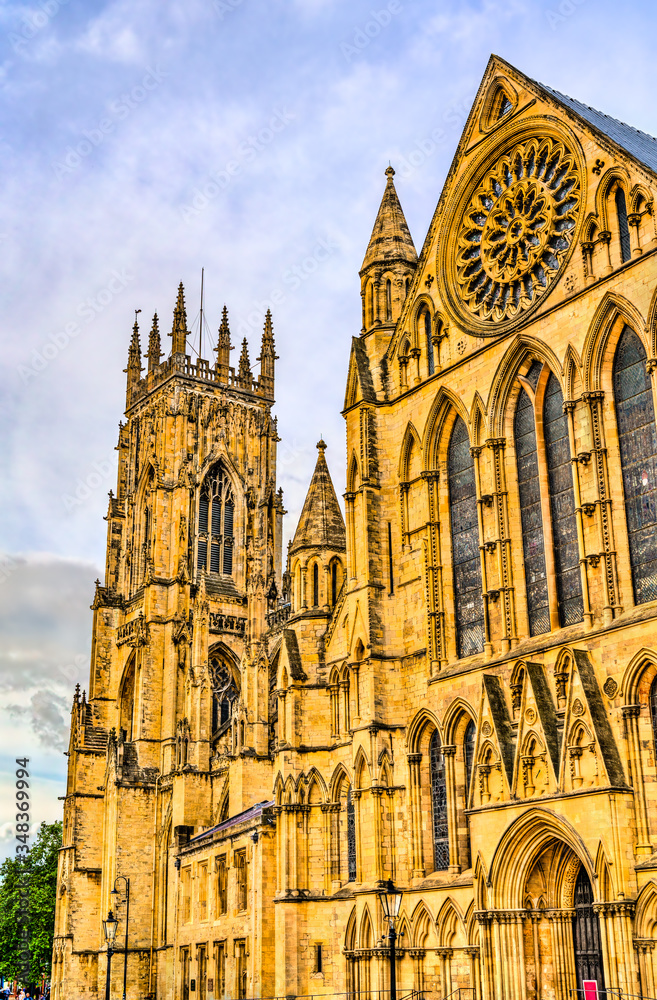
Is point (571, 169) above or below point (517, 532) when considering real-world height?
above

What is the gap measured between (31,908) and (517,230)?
219ft

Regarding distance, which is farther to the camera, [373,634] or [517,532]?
[373,634]

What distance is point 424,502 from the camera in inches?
1236

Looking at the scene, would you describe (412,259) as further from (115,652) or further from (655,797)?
Result: (115,652)

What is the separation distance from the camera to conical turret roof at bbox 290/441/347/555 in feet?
118

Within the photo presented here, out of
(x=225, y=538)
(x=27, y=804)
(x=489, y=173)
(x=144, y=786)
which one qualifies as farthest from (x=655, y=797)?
(x=225, y=538)

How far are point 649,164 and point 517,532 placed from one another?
29.9 feet

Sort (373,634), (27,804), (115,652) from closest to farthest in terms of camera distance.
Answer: (373,634), (27,804), (115,652)

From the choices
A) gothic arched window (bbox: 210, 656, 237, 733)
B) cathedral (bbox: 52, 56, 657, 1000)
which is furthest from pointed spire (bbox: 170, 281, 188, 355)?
cathedral (bbox: 52, 56, 657, 1000)

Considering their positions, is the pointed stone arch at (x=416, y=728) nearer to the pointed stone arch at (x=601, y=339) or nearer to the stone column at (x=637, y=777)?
the stone column at (x=637, y=777)

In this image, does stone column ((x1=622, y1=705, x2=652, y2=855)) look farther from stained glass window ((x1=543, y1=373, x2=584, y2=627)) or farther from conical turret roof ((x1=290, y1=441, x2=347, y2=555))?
conical turret roof ((x1=290, y1=441, x2=347, y2=555))

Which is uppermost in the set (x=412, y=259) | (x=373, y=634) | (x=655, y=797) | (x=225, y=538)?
(x=225, y=538)

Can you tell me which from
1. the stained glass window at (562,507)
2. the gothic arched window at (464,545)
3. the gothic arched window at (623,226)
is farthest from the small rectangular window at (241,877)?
the gothic arched window at (623,226)

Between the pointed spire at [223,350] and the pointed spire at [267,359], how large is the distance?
9.22 feet
